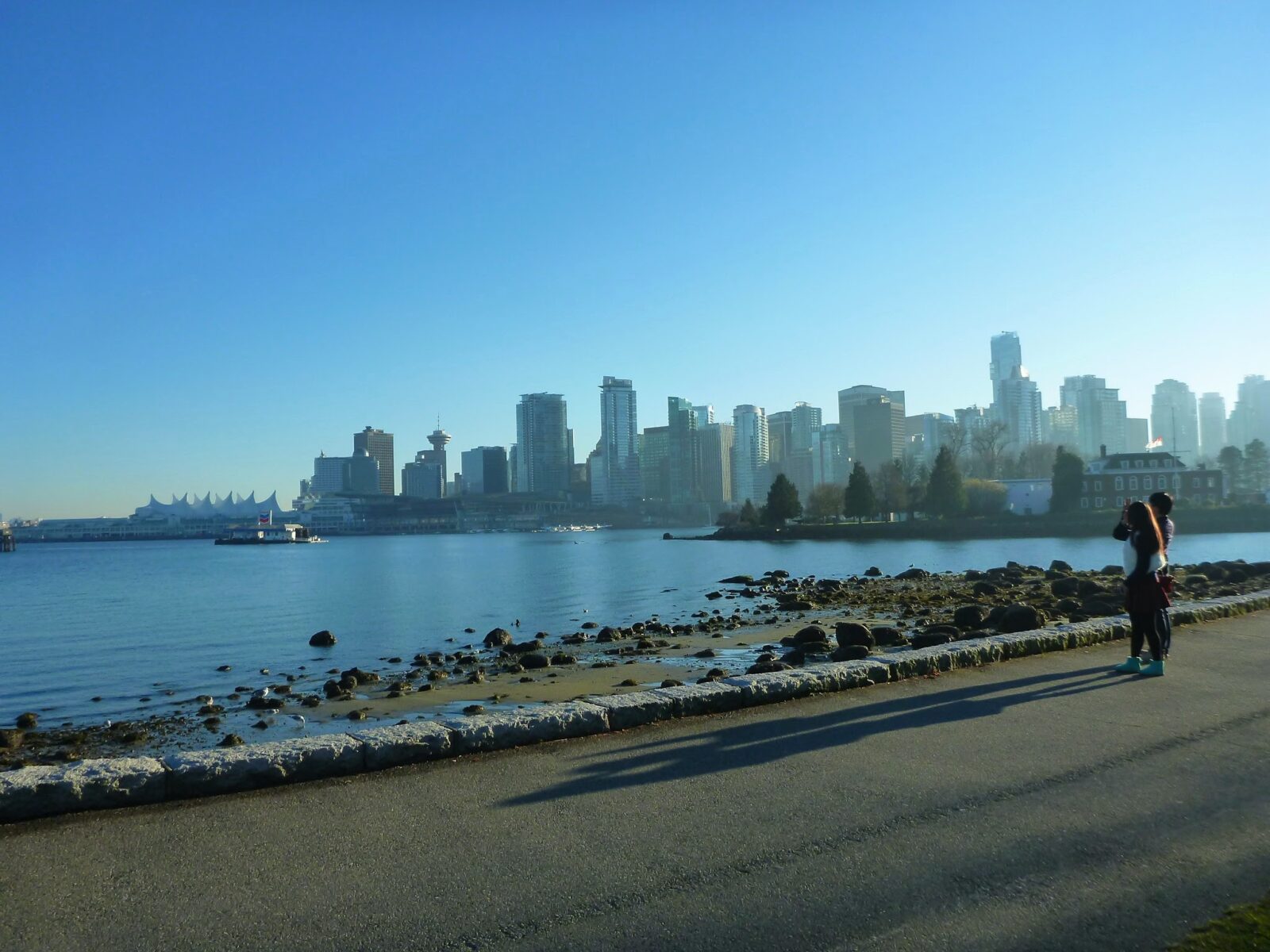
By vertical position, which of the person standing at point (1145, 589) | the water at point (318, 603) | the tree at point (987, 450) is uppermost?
the tree at point (987, 450)

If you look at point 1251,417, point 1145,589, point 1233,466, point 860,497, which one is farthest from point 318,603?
point 1251,417

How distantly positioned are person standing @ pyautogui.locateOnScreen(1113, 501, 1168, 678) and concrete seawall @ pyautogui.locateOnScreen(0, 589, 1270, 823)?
79.7 inches

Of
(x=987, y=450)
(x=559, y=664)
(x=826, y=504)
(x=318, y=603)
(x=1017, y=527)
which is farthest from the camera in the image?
(x=987, y=450)

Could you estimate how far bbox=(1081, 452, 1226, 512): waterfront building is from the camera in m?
103

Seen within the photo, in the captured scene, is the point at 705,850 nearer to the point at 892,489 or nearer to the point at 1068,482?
the point at 1068,482

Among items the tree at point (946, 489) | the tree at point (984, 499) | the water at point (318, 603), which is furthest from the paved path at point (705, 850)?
the tree at point (984, 499)

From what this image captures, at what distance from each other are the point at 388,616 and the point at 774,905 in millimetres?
35904

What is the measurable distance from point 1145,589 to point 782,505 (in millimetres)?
118841

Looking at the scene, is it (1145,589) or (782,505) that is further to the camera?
(782,505)

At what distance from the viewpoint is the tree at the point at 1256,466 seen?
11838cm

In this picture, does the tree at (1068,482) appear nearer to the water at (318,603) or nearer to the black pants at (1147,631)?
the water at (318,603)

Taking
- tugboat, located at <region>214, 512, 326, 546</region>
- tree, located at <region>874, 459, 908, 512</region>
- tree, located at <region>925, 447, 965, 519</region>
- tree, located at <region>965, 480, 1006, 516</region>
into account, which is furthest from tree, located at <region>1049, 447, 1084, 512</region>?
tugboat, located at <region>214, 512, 326, 546</region>

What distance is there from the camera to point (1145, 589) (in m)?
10.4

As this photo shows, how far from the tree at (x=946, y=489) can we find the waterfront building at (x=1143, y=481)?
1336cm
